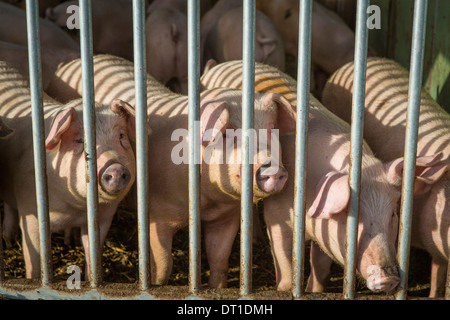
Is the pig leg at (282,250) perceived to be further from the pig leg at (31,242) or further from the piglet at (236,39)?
the piglet at (236,39)

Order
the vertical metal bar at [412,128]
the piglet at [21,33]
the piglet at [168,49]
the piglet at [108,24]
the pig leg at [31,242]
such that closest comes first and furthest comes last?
the vertical metal bar at [412,128] → the pig leg at [31,242] → the piglet at [21,33] → the piglet at [168,49] → the piglet at [108,24]

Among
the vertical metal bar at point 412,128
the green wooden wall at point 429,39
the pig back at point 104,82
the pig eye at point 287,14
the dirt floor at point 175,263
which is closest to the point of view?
the vertical metal bar at point 412,128

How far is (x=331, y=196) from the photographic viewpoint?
2623 millimetres

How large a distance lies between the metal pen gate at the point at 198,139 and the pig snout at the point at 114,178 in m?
0.13

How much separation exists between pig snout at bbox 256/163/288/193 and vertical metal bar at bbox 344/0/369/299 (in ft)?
1.02

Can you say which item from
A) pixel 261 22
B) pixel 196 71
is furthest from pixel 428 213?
pixel 261 22

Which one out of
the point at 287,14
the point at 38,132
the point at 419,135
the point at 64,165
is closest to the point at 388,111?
the point at 419,135

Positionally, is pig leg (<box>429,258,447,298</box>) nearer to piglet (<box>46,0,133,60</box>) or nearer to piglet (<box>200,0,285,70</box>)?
piglet (<box>200,0,285,70</box>)

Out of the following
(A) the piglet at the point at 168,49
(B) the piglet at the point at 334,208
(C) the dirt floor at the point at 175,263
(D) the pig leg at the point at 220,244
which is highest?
(A) the piglet at the point at 168,49

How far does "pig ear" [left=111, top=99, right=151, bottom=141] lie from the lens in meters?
2.94

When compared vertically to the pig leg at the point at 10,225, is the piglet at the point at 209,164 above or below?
above

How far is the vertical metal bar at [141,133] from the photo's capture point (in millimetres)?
2465

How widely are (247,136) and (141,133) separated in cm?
40

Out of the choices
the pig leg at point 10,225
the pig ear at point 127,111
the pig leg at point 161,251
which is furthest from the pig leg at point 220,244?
the pig leg at point 10,225
